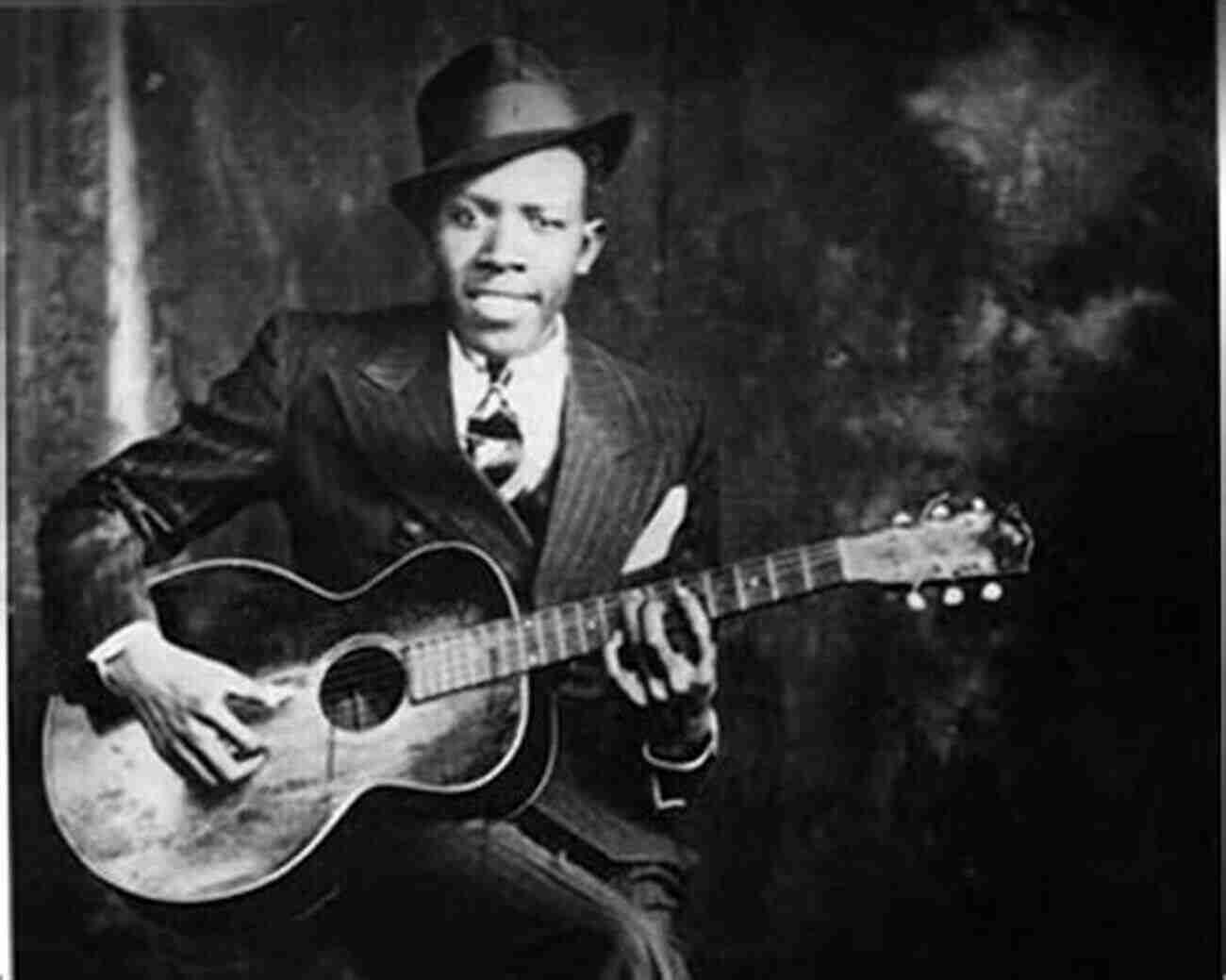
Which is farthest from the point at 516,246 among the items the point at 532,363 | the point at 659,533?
the point at 659,533

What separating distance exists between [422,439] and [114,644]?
463 millimetres

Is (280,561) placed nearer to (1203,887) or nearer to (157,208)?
(157,208)

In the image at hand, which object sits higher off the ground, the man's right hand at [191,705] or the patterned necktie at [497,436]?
the patterned necktie at [497,436]

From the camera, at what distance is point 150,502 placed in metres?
2.49

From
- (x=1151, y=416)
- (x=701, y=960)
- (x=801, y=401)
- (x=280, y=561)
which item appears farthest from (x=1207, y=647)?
(x=280, y=561)

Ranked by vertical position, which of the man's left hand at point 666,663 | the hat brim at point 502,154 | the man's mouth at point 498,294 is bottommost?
the man's left hand at point 666,663

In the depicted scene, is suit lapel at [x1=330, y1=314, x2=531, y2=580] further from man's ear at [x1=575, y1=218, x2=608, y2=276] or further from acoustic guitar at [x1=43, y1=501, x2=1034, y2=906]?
man's ear at [x1=575, y1=218, x2=608, y2=276]

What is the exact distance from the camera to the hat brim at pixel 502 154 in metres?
2.47

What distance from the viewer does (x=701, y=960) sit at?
7.94ft

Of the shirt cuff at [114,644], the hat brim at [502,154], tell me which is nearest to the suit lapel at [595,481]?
the hat brim at [502,154]

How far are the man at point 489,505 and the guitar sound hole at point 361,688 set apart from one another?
82 mm

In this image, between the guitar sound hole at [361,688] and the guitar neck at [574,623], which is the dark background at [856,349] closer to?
the guitar neck at [574,623]

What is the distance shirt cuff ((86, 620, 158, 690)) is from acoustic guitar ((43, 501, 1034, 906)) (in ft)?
0.10

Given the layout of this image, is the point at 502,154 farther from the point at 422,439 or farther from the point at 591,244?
the point at 422,439
